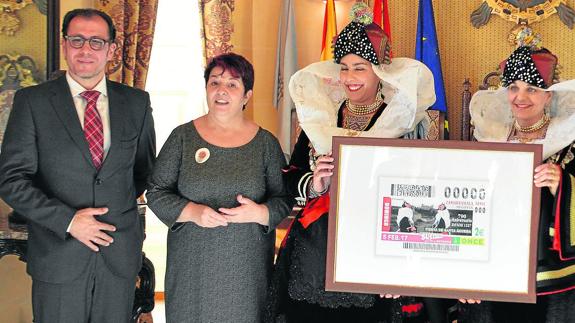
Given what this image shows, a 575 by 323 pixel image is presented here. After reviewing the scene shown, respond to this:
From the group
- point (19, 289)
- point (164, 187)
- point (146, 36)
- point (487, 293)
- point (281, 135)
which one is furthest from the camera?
point (281, 135)

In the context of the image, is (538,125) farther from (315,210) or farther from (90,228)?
(90,228)

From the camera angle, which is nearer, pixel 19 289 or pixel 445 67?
pixel 19 289

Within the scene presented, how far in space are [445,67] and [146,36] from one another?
201cm

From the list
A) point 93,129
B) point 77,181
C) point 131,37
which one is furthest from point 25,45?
point 77,181

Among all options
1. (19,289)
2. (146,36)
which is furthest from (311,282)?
(146,36)

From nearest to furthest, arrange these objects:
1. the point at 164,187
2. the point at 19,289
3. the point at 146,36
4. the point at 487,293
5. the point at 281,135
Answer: the point at 487,293
the point at 164,187
the point at 19,289
the point at 146,36
the point at 281,135

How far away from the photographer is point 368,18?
3098 millimetres

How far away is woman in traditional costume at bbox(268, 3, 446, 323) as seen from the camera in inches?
120

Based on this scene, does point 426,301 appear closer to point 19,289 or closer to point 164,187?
point 164,187

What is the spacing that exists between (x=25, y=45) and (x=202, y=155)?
5.25 feet

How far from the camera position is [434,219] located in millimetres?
2811

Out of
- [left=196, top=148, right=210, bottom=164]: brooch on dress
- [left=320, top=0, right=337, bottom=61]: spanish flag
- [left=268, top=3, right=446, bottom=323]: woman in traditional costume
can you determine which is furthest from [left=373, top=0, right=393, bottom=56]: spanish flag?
[left=196, top=148, right=210, bottom=164]: brooch on dress

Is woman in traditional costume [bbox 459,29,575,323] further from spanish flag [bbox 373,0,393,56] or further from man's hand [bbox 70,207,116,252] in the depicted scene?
spanish flag [bbox 373,0,393,56]

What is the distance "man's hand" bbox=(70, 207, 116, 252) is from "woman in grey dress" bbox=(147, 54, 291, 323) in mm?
223
